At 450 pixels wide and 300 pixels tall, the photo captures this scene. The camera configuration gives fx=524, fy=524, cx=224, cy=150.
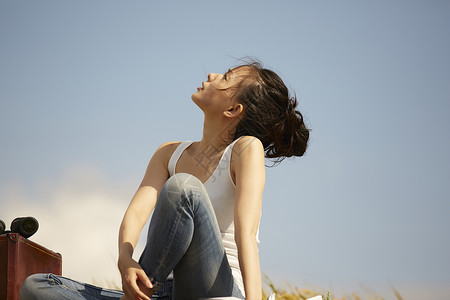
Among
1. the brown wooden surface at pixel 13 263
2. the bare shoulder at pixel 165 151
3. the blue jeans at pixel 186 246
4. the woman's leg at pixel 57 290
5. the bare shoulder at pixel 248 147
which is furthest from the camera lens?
the brown wooden surface at pixel 13 263

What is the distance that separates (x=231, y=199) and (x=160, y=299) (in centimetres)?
49

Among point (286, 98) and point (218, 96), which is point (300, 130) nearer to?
point (286, 98)

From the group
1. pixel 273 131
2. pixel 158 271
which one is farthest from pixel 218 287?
pixel 273 131

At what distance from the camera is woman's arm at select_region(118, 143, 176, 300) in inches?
69.1

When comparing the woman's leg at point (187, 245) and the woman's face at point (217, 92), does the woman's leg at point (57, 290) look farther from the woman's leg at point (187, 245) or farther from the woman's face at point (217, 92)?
the woman's face at point (217, 92)

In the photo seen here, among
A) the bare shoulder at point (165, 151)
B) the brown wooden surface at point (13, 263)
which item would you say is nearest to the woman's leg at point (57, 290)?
the bare shoulder at point (165, 151)

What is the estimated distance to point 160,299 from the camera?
1.98m

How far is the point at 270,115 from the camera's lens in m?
2.45

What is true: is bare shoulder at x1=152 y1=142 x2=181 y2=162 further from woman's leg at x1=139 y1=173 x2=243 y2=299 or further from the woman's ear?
woman's leg at x1=139 y1=173 x2=243 y2=299

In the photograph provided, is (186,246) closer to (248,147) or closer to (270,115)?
(248,147)

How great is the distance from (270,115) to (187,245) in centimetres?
91

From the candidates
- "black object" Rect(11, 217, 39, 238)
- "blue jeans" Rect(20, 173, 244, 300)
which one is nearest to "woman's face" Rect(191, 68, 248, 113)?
"blue jeans" Rect(20, 173, 244, 300)

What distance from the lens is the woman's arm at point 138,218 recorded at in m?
1.75

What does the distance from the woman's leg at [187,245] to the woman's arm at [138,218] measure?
0.06m
